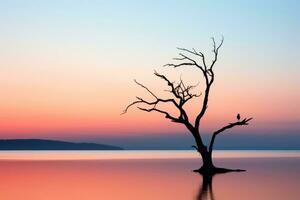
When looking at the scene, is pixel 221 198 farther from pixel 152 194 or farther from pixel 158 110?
pixel 158 110

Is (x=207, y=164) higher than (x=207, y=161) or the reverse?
the reverse

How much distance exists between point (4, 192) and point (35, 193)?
1.72m

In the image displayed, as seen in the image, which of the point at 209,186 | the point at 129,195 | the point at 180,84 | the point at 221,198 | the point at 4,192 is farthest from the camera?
the point at 180,84

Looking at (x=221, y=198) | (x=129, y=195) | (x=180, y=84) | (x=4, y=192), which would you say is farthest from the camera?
(x=180, y=84)

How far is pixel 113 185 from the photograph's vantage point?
3036 cm

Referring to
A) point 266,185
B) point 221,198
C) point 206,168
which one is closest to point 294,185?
point 266,185

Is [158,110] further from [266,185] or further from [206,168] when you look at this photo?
[266,185]

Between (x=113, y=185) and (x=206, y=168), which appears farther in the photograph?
(x=206, y=168)

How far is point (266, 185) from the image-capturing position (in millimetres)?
29672

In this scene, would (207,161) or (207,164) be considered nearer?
(207,161)

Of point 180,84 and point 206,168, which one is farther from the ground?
point 180,84

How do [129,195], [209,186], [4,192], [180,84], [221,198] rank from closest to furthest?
[221,198], [129,195], [4,192], [209,186], [180,84]

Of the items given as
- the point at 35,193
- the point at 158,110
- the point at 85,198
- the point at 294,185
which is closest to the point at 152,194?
the point at 85,198

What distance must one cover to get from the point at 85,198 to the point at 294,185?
11.7 m
